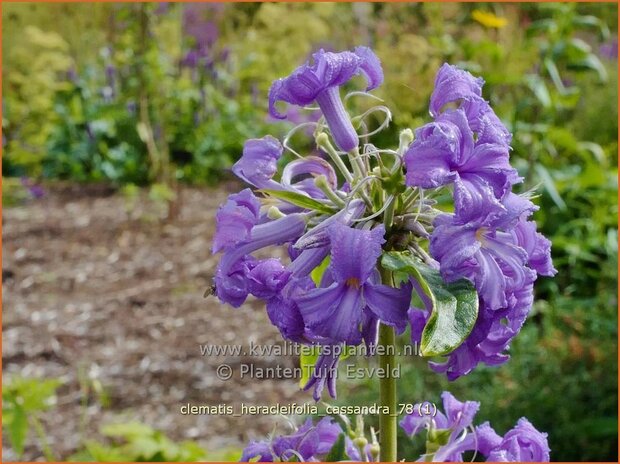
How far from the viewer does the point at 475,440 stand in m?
1.17

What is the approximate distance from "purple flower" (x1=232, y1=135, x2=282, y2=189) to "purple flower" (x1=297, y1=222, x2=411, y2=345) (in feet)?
0.58

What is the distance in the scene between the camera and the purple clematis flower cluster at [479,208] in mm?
908

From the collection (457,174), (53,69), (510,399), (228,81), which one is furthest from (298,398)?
(53,69)

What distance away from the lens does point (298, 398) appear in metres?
3.65

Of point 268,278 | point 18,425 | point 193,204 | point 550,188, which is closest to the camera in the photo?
point 268,278

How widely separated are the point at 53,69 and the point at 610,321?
19.1ft

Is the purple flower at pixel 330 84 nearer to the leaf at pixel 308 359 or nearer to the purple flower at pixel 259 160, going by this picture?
the purple flower at pixel 259 160

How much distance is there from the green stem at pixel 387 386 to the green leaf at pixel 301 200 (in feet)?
0.32

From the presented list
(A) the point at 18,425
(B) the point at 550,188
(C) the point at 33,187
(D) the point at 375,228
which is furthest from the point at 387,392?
(C) the point at 33,187

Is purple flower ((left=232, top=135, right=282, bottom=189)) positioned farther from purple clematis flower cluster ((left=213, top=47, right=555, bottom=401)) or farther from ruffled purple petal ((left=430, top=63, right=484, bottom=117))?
ruffled purple petal ((left=430, top=63, right=484, bottom=117))

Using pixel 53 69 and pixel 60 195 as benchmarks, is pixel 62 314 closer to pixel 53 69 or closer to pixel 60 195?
pixel 60 195

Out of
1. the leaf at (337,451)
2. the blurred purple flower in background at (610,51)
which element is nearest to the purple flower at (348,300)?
the leaf at (337,451)

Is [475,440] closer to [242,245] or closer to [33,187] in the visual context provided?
[242,245]

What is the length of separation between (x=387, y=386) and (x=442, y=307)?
0.20 m
